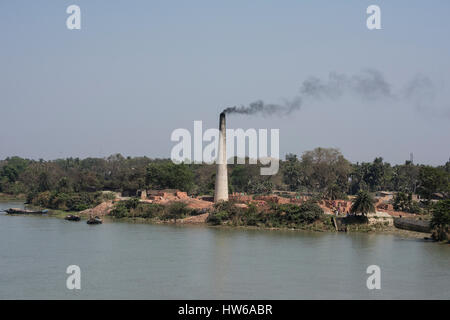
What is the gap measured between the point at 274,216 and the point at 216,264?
18571mm

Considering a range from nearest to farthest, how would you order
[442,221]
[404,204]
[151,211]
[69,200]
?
[442,221] → [404,204] → [151,211] → [69,200]

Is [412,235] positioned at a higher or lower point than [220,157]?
lower

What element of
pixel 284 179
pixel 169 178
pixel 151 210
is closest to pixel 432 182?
pixel 151 210

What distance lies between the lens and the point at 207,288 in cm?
2573

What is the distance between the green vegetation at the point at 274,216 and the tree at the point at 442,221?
28.4ft

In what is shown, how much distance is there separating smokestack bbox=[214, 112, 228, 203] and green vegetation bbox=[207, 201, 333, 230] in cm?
176

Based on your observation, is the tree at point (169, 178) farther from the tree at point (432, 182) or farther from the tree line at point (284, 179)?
the tree at point (432, 182)

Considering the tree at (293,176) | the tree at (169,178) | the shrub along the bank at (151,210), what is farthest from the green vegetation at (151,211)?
the tree at (293,176)

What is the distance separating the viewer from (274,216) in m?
49.2

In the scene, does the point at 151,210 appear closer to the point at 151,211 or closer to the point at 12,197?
the point at 151,211

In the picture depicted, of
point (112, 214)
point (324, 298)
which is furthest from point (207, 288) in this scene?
point (112, 214)

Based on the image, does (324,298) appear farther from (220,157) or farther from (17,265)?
(220,157)

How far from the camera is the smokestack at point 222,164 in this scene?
51688mm
